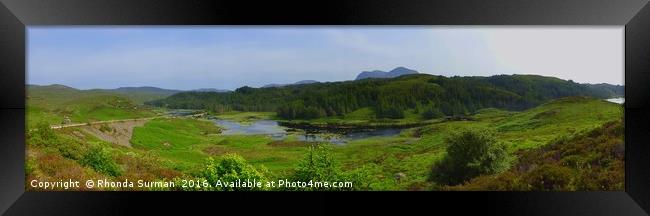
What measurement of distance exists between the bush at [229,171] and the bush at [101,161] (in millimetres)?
967

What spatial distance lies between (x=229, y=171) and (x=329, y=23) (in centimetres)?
207

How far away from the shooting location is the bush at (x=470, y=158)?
248 inches

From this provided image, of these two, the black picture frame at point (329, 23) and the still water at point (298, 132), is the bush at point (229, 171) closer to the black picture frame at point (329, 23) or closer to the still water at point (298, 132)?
the still water at point (298, 132)

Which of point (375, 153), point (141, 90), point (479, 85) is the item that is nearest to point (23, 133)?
point (141, 90)

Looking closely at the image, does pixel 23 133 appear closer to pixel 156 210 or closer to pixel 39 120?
pixel 39 120

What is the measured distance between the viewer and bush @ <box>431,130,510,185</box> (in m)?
6.30

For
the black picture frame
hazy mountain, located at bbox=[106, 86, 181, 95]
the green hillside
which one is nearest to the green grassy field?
the green hillside

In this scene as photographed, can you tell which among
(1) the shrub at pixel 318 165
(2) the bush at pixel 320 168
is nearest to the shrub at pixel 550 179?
(2) the bush at pixel 320 168

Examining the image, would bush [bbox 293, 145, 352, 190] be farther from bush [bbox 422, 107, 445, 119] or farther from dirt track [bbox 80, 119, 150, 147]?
dirt track [bbox 80, 119, 150, 147]

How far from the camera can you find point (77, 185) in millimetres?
6055

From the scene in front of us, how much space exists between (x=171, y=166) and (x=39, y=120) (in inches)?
59.9

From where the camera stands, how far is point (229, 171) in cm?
634

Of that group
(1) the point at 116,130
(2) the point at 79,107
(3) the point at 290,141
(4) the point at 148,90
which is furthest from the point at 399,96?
(2) the point at 79,107

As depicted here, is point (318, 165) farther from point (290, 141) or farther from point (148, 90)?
point (148, 90)
